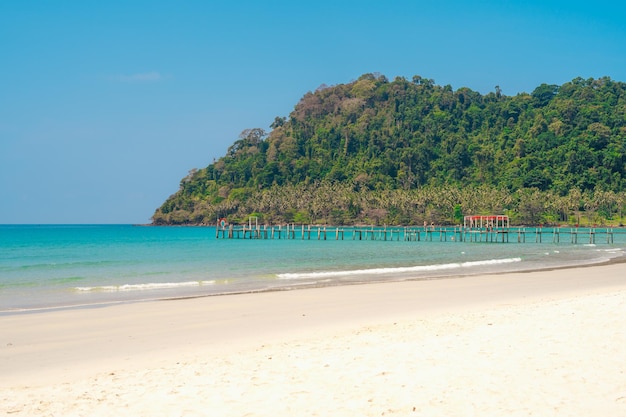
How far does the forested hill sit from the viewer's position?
359 ft

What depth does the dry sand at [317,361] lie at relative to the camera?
17.6ft

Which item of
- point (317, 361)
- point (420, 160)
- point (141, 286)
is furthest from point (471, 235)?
point (420, 160)

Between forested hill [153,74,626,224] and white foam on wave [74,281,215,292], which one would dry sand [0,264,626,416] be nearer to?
white foam on wave [74,281,215,292]

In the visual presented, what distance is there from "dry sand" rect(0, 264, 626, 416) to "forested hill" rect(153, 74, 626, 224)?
99210 mm

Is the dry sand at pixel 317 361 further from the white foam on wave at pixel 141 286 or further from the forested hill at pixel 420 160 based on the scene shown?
the forested hill at pixel 420 160

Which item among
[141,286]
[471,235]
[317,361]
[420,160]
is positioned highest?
Result: [420,160]

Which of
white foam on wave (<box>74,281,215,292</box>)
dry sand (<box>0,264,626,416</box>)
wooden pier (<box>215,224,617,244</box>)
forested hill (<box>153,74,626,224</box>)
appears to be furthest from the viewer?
forested hill (<box>153,74,626,224</box>)

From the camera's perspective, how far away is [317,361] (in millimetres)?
6867

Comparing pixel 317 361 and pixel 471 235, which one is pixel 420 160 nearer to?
pixel 471 235

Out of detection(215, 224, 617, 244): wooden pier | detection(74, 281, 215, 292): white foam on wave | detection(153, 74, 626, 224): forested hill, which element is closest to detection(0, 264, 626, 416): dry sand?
detection(74, 281, 215, 292): white foam on wave

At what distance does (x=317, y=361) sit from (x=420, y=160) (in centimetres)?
12654

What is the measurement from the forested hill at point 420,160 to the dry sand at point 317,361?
99210mm

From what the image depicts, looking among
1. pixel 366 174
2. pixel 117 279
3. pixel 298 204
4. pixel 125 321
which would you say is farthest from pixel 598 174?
pixel 125 321

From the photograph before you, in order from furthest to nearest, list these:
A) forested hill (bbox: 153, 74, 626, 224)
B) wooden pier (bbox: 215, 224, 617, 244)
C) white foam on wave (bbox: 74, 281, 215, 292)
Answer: forested hill (bbox: 153, 74, 626, 224) < wooden pier (bbox: 215, 224, 617, 244) < white foam on wave (bbox: 74, 281, 215, 292)
